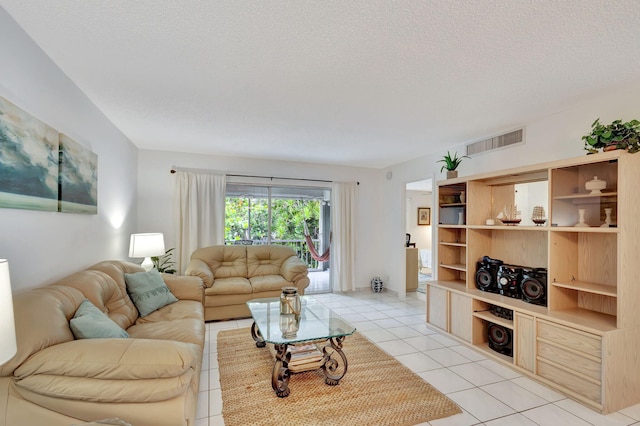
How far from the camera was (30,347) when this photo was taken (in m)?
1.37

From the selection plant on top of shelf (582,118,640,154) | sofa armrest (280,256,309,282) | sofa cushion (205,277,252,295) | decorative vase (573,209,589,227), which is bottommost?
sofa cushion (205,277,252,295)

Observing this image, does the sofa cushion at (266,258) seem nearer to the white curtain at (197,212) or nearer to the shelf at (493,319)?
the white curtain at (197,212)

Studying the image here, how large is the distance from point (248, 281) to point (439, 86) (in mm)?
3358

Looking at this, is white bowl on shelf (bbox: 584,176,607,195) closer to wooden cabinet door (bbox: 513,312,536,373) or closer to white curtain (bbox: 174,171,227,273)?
wooden cabinet door (bbox: 513,312,536,373)

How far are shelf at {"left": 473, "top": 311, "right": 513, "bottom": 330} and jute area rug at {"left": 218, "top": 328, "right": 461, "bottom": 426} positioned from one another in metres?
1.00

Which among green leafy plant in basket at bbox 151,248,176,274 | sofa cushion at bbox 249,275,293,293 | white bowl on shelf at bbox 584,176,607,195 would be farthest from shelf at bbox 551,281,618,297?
green leafy plant in basket at bbox 151,248,176,274

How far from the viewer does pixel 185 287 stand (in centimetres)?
332

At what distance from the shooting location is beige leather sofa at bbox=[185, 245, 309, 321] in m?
3.96

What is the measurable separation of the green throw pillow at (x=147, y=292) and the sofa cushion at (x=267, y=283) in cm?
120

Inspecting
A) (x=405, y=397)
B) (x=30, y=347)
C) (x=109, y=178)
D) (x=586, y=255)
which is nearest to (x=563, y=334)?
(x=586, y=255)

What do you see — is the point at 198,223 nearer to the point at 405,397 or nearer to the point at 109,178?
the point at 109,178

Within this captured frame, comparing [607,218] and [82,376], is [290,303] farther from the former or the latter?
[607,218]

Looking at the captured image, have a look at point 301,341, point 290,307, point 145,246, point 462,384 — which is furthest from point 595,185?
point 145,246

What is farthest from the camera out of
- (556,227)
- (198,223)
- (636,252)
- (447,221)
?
(198,223)
